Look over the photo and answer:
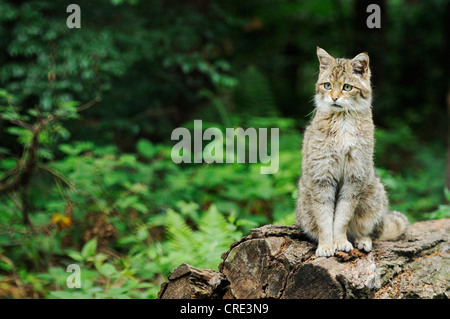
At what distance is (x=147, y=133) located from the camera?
8297 millimetres

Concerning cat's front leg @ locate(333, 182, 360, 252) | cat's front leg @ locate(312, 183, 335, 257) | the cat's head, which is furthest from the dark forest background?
the cat's head

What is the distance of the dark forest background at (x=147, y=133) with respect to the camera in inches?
197

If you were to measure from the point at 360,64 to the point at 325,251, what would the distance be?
146 cm

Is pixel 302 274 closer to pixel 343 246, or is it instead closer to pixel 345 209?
pixel 343 246

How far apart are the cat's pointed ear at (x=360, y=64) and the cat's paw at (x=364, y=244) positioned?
1272mm

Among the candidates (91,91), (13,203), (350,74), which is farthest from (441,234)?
(91,91)

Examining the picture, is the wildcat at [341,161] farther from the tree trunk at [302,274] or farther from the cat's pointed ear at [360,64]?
the tree trunk at [302,274]

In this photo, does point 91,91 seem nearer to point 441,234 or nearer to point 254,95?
point 254,95

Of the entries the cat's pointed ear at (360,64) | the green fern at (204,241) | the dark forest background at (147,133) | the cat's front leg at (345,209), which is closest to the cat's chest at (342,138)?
the cat's front leg at (345,209)

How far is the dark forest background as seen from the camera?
5.02 meters

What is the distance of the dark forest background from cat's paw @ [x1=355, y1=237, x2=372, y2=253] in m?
0.91

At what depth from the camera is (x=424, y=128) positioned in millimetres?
11266

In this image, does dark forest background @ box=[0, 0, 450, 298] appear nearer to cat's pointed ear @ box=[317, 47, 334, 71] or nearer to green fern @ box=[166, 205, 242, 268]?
green fern @ box=[166, 205, 242, 268]
